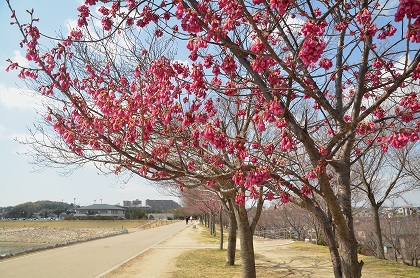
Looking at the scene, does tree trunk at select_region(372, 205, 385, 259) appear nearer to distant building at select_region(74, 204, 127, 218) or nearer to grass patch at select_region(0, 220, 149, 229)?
grass patch at select_region(0, 220, 149, 229)

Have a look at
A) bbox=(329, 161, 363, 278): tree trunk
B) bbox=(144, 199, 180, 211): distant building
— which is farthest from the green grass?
bbox=(144, 199, 180, 211): distant building

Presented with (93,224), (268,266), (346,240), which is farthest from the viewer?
(93,224)

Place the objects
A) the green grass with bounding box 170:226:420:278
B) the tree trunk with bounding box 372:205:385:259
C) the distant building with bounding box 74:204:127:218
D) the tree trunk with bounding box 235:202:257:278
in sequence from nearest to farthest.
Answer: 1. the tree trunk with bounding box 235:202:257:278
2. the green grass with bounding box 170:226:420:278
3. the tree trunk with bounding box 372:205:385:259
4. the distant building with bounding box 74:204:127:218

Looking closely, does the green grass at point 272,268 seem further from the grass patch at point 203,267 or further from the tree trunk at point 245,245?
the tree trunk at point 245,245

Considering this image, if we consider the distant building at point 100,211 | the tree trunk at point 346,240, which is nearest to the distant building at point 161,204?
the distant building at point 100,211

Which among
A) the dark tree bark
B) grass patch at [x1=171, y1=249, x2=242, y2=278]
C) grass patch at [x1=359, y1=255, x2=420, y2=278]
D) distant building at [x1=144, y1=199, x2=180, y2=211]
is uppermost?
distant building at [x1=144, y1=199, x2=180, y2=211]

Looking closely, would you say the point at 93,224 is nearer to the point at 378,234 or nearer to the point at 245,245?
the point at 378,234

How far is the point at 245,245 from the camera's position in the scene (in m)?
9.67

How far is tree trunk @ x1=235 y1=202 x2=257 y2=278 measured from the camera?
935 centimetres

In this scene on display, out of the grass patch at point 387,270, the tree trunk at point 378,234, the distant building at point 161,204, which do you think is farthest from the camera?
the distant building at point 161,204

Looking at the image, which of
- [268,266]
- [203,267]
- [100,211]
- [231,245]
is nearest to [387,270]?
[268,266]

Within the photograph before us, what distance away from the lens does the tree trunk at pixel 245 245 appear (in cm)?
935

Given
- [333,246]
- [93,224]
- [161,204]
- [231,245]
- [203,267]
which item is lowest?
[203,267]

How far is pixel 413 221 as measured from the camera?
71.1 ft
